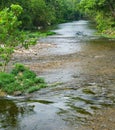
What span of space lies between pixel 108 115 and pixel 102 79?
22.6ft

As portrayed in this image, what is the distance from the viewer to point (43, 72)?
23.6 m

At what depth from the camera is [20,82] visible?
62.2 ft

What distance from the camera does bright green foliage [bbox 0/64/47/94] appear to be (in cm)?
1798

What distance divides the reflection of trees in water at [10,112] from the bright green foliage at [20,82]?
181cm

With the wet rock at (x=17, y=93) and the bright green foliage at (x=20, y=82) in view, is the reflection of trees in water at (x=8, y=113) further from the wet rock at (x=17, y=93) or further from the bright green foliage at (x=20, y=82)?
the bright green foliage at (x=20, y=82)

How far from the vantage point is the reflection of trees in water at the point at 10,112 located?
1298cm

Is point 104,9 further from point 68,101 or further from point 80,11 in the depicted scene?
point 68,101

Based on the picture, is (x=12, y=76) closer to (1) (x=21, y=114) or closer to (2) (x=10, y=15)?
(2) (x=10, y=15)

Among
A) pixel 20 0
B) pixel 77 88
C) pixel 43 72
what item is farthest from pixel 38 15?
pixel 77 88

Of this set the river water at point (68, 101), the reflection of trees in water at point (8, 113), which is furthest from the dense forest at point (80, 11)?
the reflection of trees in water at point (8, 113)

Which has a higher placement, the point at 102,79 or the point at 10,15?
the point at 10,15

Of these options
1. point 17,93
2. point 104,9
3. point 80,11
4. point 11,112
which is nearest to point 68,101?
point 11,112

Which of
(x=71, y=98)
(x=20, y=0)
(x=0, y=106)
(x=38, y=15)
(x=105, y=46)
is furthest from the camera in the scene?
(x=38, y=15)

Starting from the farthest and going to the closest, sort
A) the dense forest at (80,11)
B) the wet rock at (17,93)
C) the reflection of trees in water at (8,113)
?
the dense forest at (80,11) → the wet rock at (17,93) → the reflection of trees in water at (8,113)
